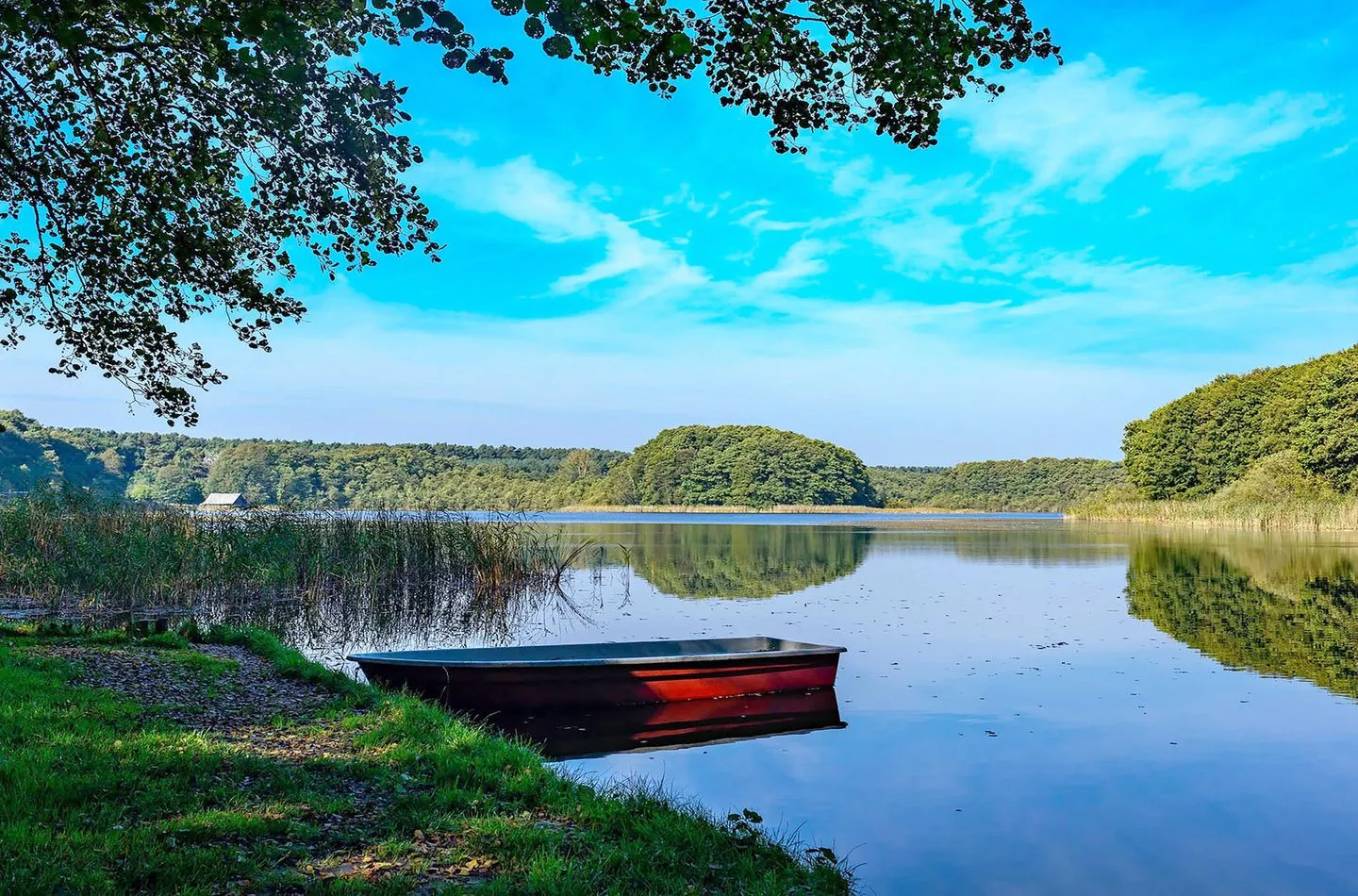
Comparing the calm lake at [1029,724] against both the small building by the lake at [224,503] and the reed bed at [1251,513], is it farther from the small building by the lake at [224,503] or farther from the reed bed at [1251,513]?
the reed bed at [1251,513]

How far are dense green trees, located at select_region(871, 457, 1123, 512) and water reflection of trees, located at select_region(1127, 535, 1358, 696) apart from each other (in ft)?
304

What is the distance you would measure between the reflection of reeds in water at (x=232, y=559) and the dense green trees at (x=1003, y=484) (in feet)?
368

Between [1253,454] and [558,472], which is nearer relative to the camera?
[1253,454]

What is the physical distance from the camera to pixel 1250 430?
6762cm

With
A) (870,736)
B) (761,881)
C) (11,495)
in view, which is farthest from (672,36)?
(11,495)

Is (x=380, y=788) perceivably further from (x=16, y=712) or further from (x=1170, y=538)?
(x=1170, y=538)

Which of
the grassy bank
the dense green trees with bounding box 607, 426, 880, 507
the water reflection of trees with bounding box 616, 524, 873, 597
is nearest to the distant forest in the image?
the dense green trees with bounding box 607, 426, 880, 507

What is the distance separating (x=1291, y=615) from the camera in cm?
1728

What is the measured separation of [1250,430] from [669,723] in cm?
7209

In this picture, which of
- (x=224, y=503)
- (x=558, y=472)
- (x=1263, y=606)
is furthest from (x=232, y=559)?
(x=558, y=472)

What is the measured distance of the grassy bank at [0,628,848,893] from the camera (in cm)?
434

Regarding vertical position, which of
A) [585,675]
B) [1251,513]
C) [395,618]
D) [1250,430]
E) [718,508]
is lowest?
[395,618]

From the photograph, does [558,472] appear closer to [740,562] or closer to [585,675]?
[740,562]

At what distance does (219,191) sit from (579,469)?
126571mm
